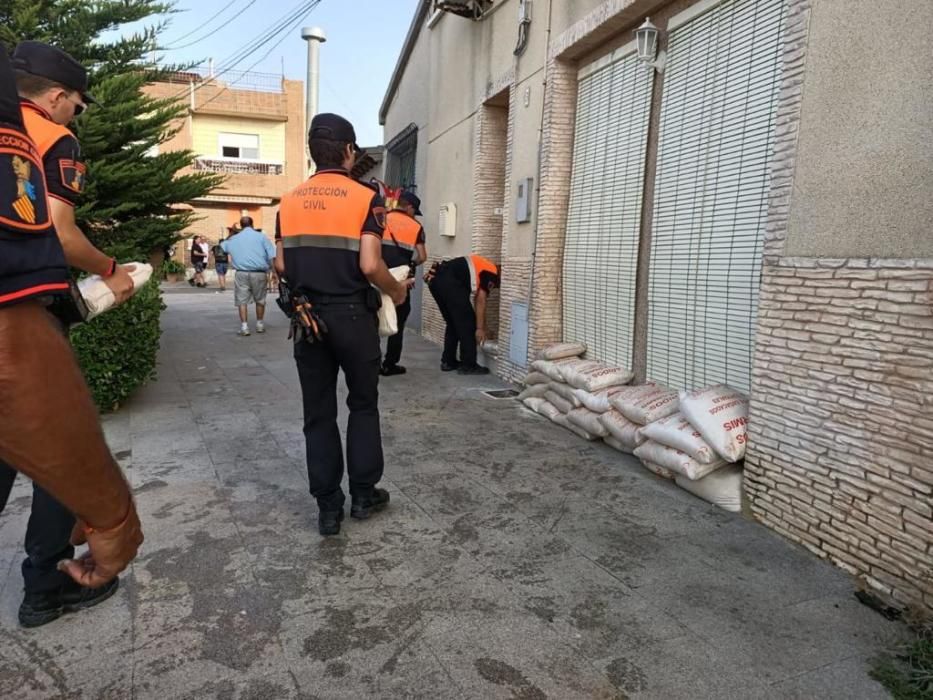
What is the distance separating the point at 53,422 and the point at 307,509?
7.87 feet

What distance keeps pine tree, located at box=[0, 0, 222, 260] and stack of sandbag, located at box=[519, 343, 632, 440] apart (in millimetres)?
4430

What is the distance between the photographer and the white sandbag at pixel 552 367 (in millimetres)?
5949

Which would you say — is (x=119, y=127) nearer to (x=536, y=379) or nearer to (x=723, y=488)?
(x=536, y=379)

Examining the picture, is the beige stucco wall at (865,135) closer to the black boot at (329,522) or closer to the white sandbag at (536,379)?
the black boot at (329,522)

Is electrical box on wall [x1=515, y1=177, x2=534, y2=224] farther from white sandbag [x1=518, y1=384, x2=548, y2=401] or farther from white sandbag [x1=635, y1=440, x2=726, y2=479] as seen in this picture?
white sandbag [x1=635, y1=440, x2=726, y2=479]

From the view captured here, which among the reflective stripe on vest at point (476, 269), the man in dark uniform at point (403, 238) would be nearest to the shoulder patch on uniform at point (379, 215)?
the man in dark uniform at point (403, 238)

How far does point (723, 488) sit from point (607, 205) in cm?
289

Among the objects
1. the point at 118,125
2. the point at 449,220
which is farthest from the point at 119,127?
the point at 449,220

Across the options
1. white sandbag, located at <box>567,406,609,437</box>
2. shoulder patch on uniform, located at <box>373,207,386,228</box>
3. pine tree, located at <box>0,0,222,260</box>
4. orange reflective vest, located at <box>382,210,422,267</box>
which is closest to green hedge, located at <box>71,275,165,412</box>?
pine tree, located at <box>0,0,222,260</box>

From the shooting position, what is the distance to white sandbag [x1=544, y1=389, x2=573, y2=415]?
5695mm

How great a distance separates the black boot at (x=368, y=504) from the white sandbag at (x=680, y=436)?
1.69m

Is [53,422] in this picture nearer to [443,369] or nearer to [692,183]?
[692,183]

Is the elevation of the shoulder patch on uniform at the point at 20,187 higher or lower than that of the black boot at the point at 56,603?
higher

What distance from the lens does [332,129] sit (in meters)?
3.38
